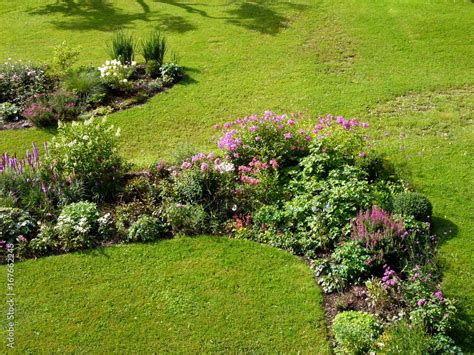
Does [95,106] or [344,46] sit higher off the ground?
[344,46]

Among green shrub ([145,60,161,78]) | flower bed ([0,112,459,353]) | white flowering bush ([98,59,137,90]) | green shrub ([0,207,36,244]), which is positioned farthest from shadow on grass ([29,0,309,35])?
green shrub ([0,207,36,244])

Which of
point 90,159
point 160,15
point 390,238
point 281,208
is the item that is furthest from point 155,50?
point 390,238

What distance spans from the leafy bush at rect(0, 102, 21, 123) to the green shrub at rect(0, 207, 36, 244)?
17.3 ft

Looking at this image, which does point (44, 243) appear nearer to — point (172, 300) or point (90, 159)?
point (90, 159)

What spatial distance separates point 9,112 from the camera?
14078 mm

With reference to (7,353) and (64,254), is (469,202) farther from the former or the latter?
(7,353)

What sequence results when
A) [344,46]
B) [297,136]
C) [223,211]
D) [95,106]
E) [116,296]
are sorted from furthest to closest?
[344,46] < [95,106] < [297,136] < [223,211] < [116,296]

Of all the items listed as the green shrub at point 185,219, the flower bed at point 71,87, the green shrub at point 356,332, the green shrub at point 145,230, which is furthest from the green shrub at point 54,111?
the green shrub at point 356,332

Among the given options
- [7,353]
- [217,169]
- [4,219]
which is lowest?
[7,353]

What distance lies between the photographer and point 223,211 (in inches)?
386

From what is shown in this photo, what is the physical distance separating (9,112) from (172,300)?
8374 mm

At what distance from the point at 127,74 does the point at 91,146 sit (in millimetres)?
5032

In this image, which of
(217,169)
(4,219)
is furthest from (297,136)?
(4,219)

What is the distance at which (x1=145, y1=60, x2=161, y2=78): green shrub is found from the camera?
51.0ft
